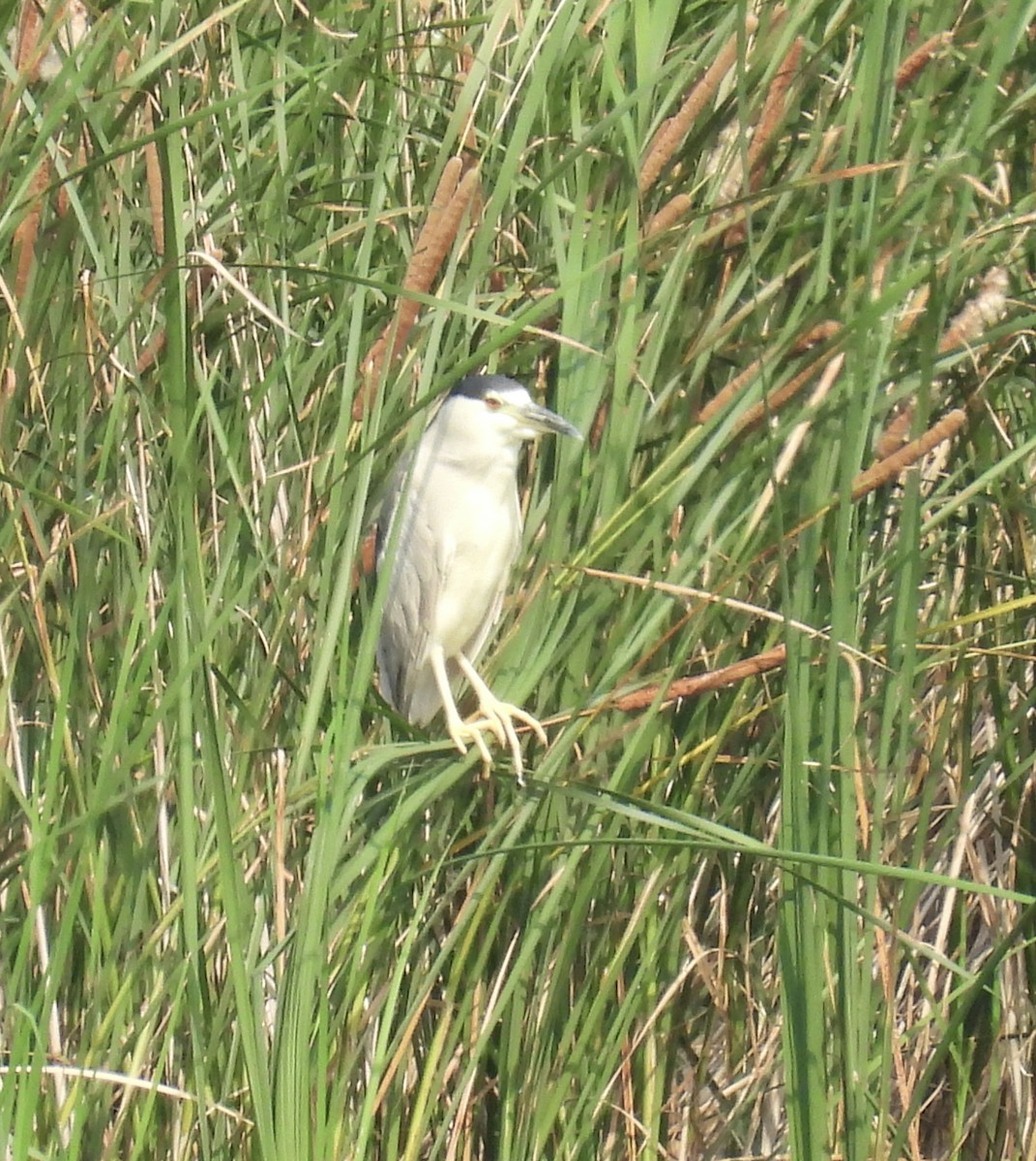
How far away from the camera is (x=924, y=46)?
1.17 m

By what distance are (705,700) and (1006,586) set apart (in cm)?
49

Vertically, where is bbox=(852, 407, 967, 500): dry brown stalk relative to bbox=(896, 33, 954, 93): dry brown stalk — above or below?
below

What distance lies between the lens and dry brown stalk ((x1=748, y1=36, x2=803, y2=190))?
1.23m

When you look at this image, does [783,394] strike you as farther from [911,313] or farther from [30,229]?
[30,229]

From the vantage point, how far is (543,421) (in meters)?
1.60

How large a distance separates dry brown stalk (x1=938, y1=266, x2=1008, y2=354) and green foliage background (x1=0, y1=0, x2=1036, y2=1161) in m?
0.04

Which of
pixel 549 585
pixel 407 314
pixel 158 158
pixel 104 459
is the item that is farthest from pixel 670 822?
pixel 158 158

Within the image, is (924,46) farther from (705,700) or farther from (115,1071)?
(115,1071)

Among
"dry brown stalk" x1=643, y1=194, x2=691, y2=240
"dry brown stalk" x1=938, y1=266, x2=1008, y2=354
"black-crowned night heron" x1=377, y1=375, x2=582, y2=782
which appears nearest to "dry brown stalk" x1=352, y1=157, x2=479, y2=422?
"dry brown stalk" x1=643, y1=194, x2=691, y2=240

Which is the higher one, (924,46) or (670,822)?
(924,46)

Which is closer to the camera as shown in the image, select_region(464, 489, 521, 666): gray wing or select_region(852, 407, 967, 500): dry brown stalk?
select_region(852, 407, 967, 500): dry brown stalk

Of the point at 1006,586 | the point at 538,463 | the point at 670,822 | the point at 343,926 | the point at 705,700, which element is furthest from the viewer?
the point at 1006,586

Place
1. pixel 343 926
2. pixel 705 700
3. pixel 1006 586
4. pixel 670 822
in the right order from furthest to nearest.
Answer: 1. pixel 1006 586
2. pixel 705 700
3. pixel 343 926
4. pixel 670 822

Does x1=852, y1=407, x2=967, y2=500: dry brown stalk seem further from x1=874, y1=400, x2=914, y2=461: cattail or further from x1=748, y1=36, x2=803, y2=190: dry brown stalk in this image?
x1=748, y1=36, x2=803, y2=190: dry brown stalk
